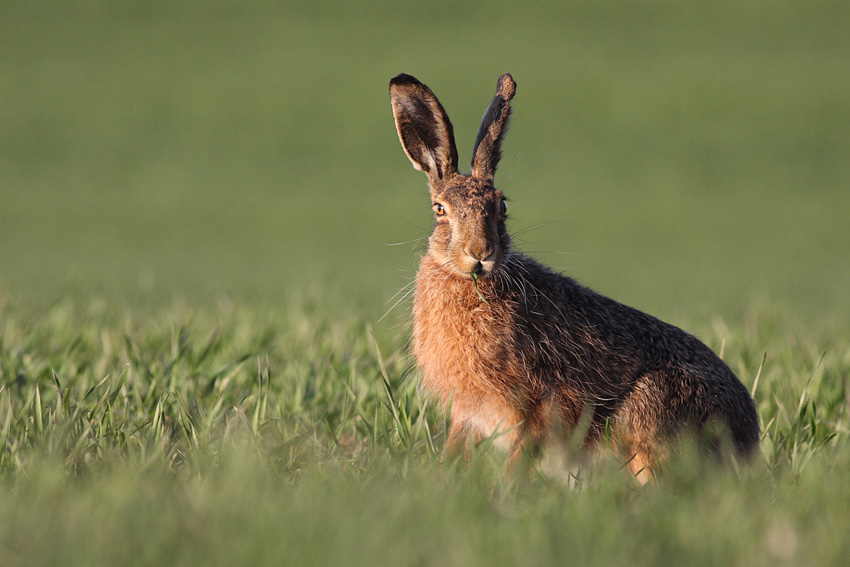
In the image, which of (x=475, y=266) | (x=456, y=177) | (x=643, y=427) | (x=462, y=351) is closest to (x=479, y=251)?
(x=475, y=266)

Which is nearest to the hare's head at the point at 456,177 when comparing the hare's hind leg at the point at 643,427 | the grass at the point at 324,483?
the grass at the point at 324,483

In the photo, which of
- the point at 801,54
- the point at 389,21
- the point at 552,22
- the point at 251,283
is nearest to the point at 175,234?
the point at 251,283

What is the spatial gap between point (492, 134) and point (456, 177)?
0.31m

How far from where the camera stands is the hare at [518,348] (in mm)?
4301

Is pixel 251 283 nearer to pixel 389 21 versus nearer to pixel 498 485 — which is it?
pixel 498 485

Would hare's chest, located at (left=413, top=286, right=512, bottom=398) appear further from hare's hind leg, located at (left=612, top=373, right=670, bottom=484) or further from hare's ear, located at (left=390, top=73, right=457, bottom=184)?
hare's ear, located at (left=390, top=73, right=457, bottom=184)

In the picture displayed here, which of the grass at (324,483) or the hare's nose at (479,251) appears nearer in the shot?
the grass at (324,483)

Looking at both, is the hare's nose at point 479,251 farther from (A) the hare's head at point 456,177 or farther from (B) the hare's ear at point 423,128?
(B) the hare's ear at point 423,128

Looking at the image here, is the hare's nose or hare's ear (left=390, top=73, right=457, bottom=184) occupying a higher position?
hare's ear (left=390, top=73, right=457, bottom=184)

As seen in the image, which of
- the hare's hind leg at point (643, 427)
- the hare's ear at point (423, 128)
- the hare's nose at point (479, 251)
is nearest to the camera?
the hare's hind leg at point (643, 427)

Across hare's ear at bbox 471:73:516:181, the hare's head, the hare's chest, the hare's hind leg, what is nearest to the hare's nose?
the hare's head

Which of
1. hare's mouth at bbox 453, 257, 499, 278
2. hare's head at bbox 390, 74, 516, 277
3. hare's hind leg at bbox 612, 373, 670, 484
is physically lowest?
hare's hind leg at bbox 612, 373, 670, 484

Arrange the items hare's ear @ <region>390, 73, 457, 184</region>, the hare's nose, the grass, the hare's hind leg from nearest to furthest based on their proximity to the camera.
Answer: the grass, the hare's hind leg, the hare's nose, hare's ear @ <region>390, 73, 457, 184</region>

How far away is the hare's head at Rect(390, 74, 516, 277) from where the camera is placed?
4375 millimetres
